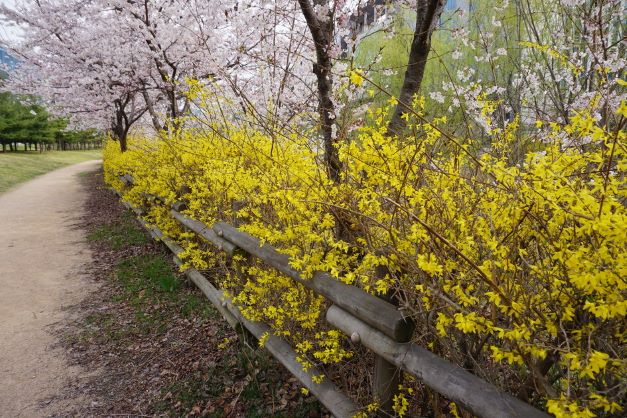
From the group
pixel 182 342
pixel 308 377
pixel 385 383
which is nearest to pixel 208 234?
pixel 182 342

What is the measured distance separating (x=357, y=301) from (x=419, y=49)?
1742 millimetres

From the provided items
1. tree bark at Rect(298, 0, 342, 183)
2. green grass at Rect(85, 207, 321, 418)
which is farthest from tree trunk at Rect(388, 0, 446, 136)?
green grass at Rect(85, 207, 321, 418)

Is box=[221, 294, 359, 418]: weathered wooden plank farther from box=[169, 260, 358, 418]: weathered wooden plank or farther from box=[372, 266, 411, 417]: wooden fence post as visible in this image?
box=[372, 266, 411, 417]: wooden fence post

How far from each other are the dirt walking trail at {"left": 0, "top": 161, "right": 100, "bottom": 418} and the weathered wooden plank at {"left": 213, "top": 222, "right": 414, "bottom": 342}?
246 cm

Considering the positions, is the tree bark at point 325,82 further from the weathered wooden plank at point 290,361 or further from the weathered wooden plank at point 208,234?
the weathered wooden plank at point 208,234

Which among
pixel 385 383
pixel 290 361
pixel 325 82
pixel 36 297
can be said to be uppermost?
pixel 325 82

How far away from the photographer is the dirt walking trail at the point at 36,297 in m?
3.77

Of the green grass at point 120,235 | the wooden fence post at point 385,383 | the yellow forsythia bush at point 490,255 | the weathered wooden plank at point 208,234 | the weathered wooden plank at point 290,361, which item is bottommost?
the green grass at point 120,235

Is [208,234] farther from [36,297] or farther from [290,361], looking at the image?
[36,297]

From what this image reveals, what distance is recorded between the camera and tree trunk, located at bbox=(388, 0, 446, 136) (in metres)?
2.55

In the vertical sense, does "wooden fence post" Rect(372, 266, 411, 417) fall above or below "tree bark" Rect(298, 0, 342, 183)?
below

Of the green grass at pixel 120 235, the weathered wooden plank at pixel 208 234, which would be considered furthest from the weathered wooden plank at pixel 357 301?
the green grass at pixel 120 235

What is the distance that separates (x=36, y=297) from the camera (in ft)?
19.2

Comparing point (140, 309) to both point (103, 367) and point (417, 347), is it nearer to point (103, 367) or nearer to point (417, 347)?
point (103, 367)
